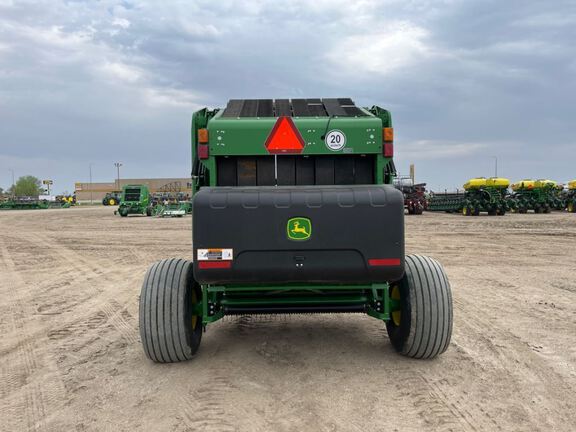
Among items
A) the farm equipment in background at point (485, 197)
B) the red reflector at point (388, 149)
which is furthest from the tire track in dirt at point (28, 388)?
the farm equipment in background at point (485, 197)

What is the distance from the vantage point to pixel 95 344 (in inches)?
206

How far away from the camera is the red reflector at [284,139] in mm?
4375

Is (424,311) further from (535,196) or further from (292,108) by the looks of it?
(535,196)

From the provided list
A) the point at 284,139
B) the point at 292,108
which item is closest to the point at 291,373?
the point at 284,139

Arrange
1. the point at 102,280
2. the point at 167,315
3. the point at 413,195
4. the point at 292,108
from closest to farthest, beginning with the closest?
the point at 167,315, the point at 292,108, the point at 102,280, the point at 413,195

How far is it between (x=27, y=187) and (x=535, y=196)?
381 ft

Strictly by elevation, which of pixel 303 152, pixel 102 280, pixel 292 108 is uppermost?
pixel 292 108

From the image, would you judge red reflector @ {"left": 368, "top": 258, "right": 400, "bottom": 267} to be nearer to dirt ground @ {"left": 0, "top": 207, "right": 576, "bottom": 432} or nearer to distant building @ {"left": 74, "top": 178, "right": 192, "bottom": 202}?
dirt ground @ {"left": 0, "top": 207, "right": 576, "bottom": 432}

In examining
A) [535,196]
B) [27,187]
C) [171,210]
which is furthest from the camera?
[27,187]

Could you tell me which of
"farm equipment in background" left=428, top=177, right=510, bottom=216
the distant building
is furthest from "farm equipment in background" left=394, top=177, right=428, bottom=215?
the distant building

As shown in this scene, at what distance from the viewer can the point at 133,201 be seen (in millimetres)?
34438

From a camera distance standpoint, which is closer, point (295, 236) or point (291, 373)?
point (295, 236)

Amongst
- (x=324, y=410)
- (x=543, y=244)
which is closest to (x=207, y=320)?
(x=324, y=410)

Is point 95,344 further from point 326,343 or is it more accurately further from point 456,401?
point 456,401
